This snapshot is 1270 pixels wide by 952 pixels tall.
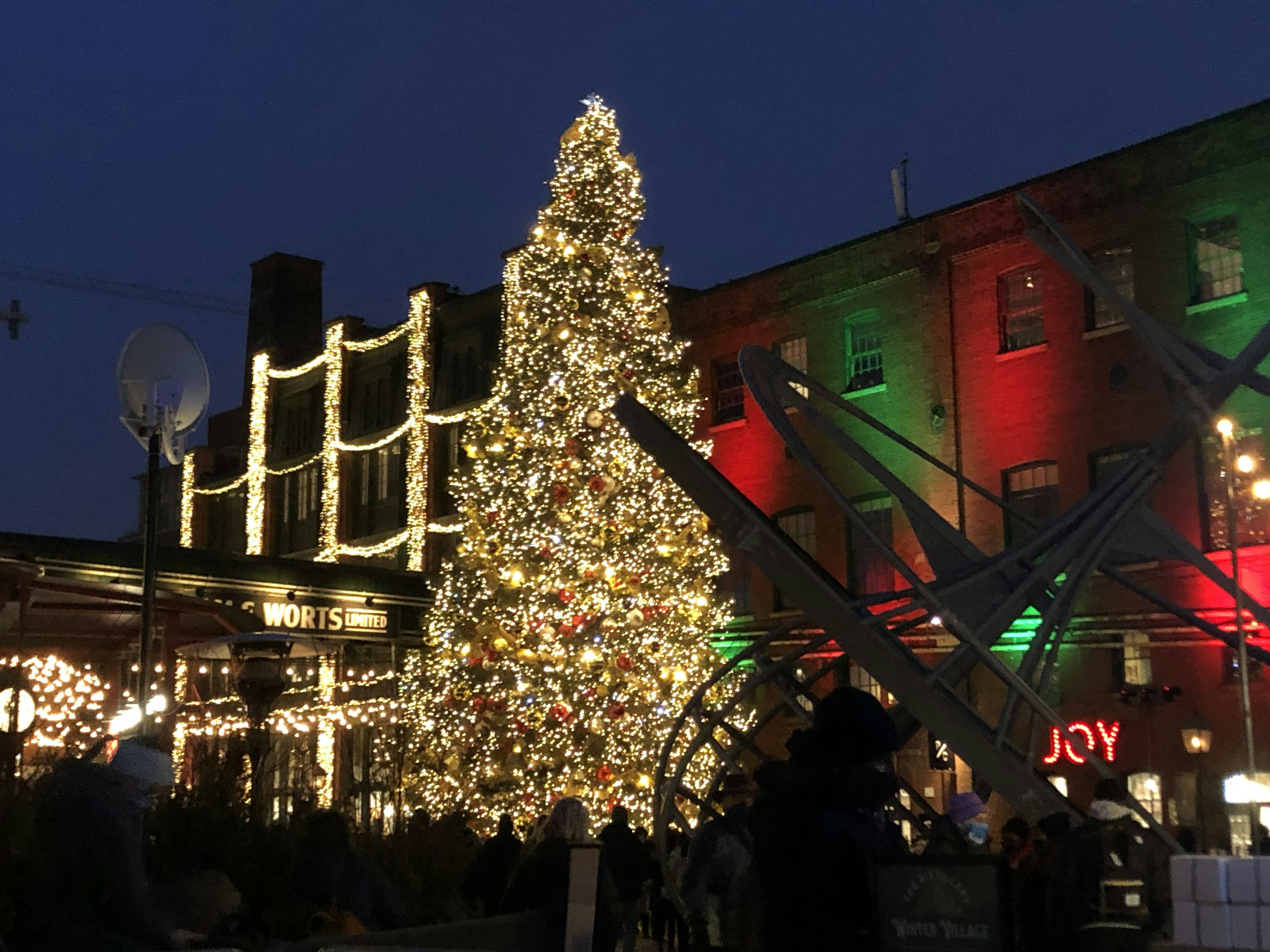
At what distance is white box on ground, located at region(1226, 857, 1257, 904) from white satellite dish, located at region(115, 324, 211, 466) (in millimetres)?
9925

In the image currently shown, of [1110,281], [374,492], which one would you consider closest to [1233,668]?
[1110,281]

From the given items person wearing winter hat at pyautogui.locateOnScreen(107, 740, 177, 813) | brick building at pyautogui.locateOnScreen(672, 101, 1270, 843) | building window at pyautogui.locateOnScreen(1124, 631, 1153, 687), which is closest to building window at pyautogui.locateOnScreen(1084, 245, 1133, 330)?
brick building at pyautogui.locateOnScreen(672, 101, 1270, 843)

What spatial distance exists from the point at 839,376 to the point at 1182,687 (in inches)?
404

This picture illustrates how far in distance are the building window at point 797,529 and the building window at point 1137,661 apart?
293 inches

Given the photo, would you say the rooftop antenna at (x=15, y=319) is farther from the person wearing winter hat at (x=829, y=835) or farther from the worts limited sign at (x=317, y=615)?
the person wearing winter hat at (x=829, y=835)

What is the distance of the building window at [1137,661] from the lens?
2689cm

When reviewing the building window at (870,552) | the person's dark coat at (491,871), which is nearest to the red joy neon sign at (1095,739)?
the building window at (870,552)

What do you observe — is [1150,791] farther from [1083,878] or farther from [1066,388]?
[1083,878]

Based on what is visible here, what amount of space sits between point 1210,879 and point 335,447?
39331mm

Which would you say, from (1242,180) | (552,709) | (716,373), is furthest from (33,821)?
(716,373)

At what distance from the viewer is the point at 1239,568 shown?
18.3 meters

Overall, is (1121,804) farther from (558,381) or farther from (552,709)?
(558,381)

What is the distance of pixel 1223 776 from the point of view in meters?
24.8

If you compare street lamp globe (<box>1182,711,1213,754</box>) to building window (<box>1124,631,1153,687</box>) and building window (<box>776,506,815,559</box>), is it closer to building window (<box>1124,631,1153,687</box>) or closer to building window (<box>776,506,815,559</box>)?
building window (<box>1124,631,1153,687</box>)
